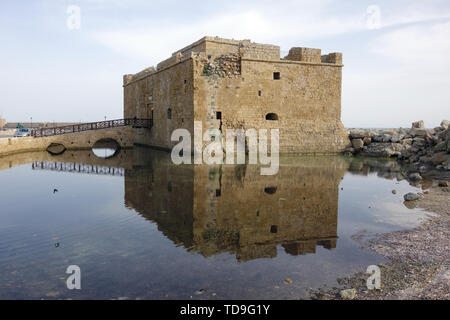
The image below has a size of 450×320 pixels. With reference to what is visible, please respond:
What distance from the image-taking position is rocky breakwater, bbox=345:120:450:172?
48.5 feet

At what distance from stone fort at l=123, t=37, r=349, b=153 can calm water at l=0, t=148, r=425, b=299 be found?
647 centimetres

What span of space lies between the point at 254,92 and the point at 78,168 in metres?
9.56

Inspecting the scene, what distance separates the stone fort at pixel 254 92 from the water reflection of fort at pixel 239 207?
5381 millimetres

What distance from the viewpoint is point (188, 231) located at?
6.14 meters

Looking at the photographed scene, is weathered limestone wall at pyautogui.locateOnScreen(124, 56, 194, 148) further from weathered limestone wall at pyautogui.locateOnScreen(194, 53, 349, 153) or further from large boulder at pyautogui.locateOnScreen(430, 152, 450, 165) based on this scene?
large boulder at pyautogui.locateOnScreen(430, 152, 450, 165)

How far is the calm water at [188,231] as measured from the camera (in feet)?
13.7

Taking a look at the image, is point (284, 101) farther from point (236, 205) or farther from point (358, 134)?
point (236, 205)

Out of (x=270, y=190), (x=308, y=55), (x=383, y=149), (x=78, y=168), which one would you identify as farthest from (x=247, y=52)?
(x=270, y=190)

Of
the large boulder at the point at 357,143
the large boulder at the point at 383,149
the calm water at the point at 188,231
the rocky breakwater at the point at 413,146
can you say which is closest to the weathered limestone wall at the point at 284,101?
the large boulder at the point at 357,143

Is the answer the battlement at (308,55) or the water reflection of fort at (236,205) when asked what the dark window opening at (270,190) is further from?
the battlement at (308,55)

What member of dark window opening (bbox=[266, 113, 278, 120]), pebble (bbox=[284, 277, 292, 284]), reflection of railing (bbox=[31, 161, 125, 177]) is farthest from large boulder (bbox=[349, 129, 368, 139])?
pebble (bbox=[284, 277, 292, 284])

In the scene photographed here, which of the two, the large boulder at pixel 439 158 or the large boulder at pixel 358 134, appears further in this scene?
the large boulder at pixel 358 134

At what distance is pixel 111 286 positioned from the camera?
13.4 ft
